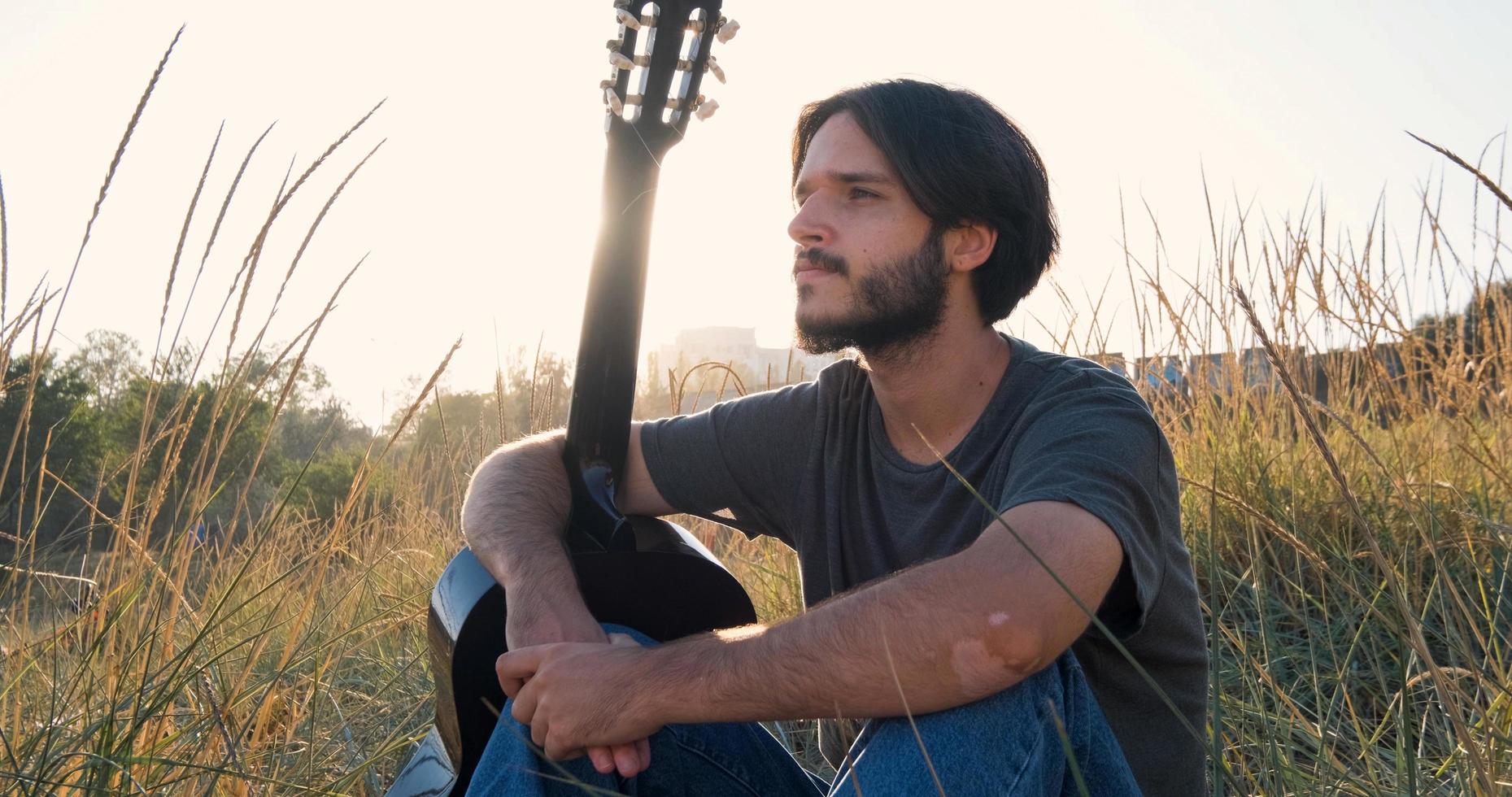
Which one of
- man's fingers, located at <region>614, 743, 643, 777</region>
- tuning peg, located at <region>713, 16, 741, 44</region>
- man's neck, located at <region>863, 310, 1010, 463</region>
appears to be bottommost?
man's fingers, located at <region>614, 743, 643, 777</region>

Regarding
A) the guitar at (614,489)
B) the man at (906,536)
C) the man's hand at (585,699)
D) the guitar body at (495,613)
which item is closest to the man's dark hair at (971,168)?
the man at (906,536)

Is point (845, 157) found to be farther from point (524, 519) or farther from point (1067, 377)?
point (524, 519)

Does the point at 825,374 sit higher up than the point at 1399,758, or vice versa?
the point at 825,374

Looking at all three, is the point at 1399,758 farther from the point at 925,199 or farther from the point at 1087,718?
the point at 925,199

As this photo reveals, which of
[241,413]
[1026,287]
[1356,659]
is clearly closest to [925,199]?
[1026,287]

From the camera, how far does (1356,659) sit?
2.39 meters

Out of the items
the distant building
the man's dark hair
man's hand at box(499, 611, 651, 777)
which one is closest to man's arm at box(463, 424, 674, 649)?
man's hand at box(499, 611, 651, 777)

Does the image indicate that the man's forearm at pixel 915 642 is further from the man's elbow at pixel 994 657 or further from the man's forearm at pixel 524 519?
the man's forearm at pixel 524 519

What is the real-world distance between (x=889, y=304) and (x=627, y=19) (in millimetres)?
651

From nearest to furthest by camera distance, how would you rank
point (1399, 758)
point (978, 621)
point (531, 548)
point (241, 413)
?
point (978, 621) → point (1399, 758) → point (241, 413) → point (531, 548)

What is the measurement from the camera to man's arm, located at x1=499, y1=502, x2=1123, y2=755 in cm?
118

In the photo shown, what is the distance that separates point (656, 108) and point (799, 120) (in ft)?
1.76

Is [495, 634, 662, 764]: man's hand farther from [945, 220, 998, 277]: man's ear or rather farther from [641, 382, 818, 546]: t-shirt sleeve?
[945, 220, 998, 277]: man's ear

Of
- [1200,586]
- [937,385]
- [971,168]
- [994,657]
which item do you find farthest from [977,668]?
[1200,586]
